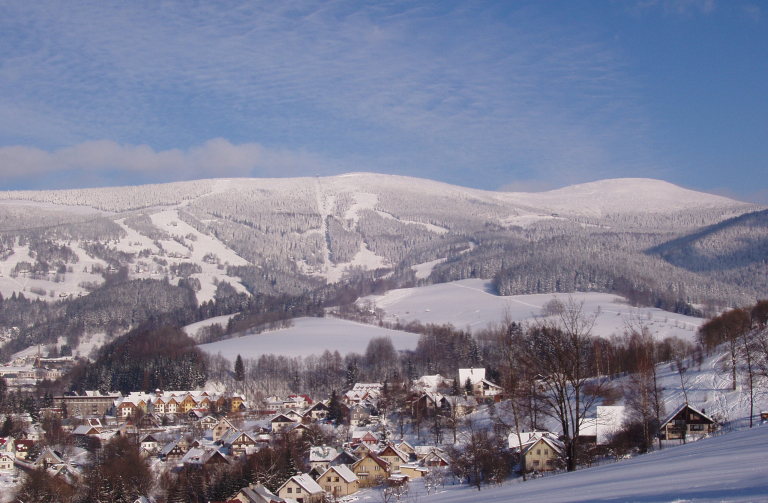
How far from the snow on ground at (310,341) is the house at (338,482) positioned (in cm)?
5981

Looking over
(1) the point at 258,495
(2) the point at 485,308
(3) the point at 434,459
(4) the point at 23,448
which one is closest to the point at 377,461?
(3) the point at 434,459

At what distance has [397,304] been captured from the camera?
507 feet

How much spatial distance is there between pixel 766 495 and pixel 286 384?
287 ft

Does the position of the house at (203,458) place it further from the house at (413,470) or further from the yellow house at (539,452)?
the yellow house at (539,452)

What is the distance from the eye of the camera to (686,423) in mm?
34094

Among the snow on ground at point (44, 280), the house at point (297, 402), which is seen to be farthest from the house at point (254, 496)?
the snow on ground at point (44, 280)

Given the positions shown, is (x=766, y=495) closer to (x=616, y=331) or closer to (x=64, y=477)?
(x=64, y=477)

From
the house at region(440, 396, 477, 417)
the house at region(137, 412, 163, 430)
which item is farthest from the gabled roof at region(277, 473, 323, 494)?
the house at region(137, 412, 163, 430)

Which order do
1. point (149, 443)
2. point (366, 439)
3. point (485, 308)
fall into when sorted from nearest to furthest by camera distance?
1. point (366, 439)
2. point (149, 443)
3. point (485, 308)

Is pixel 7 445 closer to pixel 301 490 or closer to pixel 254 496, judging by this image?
pixel 254 496

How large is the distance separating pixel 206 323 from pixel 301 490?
105 m

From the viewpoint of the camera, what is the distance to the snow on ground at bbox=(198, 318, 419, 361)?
10225 centimetres

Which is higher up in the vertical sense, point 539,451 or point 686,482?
point 686,482

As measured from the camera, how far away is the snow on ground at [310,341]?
4026 inches
